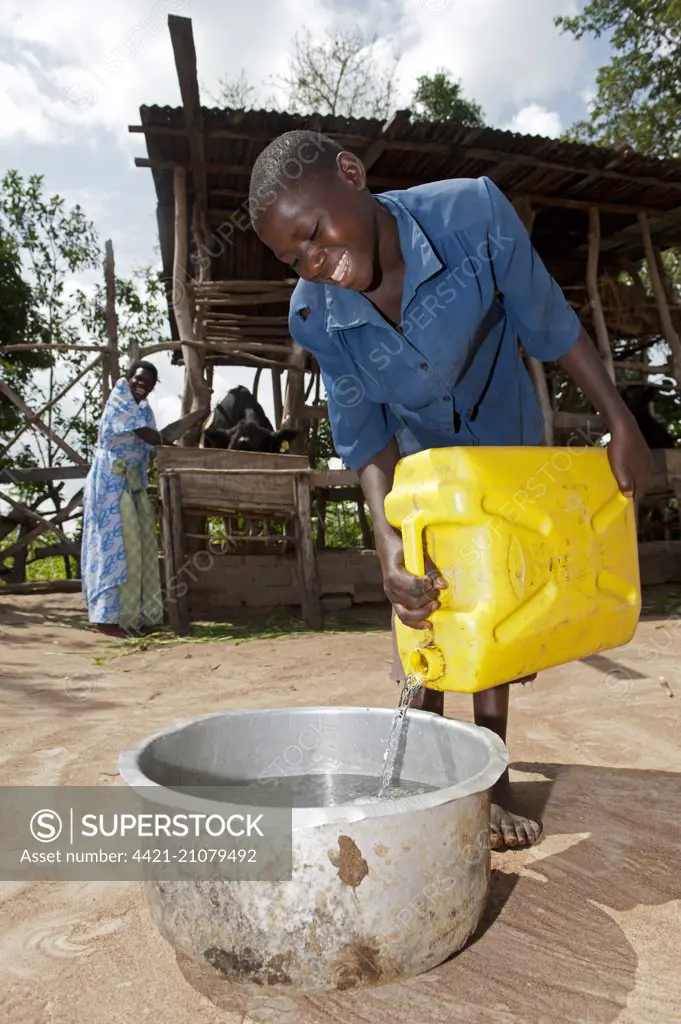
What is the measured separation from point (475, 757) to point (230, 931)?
557 millimetres

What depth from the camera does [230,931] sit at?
3.84ft

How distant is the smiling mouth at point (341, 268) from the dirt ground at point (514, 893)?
1314mm

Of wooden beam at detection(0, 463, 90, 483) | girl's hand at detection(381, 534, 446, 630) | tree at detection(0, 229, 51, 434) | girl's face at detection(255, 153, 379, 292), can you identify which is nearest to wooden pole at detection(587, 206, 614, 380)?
wooden beam at detection(0, 463, 90, 483)

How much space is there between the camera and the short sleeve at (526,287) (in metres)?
1.80

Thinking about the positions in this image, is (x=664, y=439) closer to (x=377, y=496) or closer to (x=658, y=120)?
(x=377, y=496)

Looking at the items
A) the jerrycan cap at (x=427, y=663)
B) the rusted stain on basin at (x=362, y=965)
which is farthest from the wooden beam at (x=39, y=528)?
the rusted stain on basin at (x=362, y=965)

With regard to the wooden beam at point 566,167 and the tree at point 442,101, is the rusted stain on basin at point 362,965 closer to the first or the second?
the wooden beam at point 566,167

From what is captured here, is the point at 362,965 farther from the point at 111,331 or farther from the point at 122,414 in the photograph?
the point at 111,331

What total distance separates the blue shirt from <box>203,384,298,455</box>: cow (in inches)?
167

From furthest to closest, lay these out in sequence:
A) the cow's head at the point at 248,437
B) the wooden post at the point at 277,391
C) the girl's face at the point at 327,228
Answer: the wooden post at the point at 277,391, the cow's head at the point at 248,437, the girl's face at the point at 327,228

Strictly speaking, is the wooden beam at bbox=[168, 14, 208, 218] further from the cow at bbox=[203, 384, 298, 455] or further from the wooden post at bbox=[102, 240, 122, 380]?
the cow at bbox=[203, 384, 298, 455]

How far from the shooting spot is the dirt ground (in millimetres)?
1187

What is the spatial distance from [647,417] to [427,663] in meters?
7.13

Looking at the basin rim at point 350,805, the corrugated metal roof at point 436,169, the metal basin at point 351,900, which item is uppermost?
the corrugated metal roof at point 436,169
